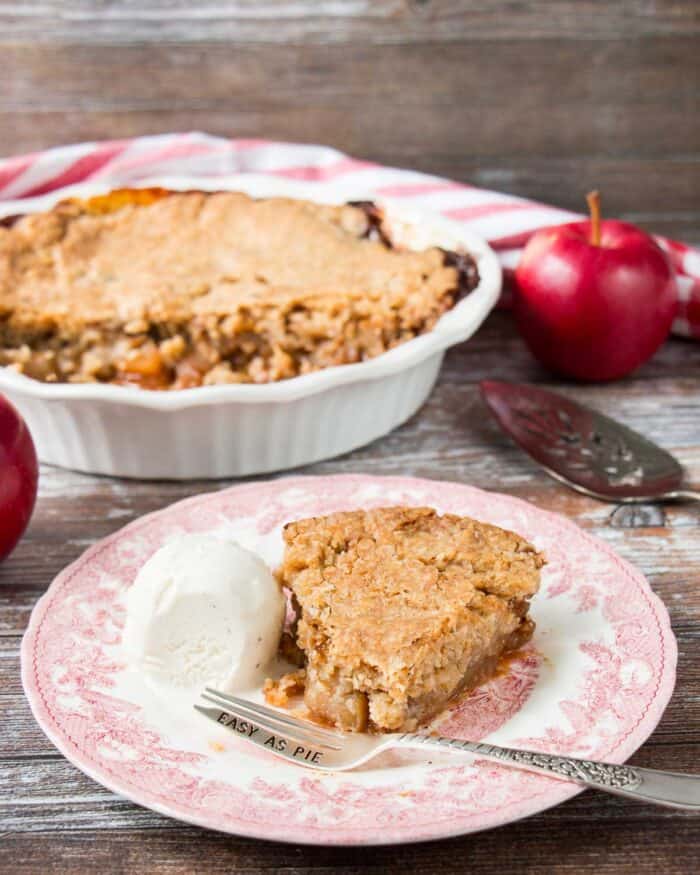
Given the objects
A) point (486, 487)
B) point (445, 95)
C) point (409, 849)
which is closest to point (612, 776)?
point (409, 849)

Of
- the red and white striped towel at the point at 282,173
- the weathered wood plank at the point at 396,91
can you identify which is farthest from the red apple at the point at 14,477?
the weathered wood plank at the point at 396,91

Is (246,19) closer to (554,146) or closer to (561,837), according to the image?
(554,146)

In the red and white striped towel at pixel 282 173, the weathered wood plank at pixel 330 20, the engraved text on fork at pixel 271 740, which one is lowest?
the engraved text on fork at pixel 271 740

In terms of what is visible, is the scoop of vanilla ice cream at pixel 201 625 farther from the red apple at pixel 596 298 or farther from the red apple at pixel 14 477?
the red apple at pixel 596 298

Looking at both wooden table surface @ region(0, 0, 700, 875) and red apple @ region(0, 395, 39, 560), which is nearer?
red apple @ region(0, 395, 39, 560)

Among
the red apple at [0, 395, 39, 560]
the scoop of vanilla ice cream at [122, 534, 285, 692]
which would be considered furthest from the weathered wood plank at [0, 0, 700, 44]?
the scoop of vanilla ice cream at [122, 534, 285, 692]

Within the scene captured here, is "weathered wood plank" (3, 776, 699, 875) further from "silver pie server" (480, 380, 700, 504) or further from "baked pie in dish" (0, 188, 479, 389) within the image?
"baked pie in dish" (0, 188, 479, 389)
